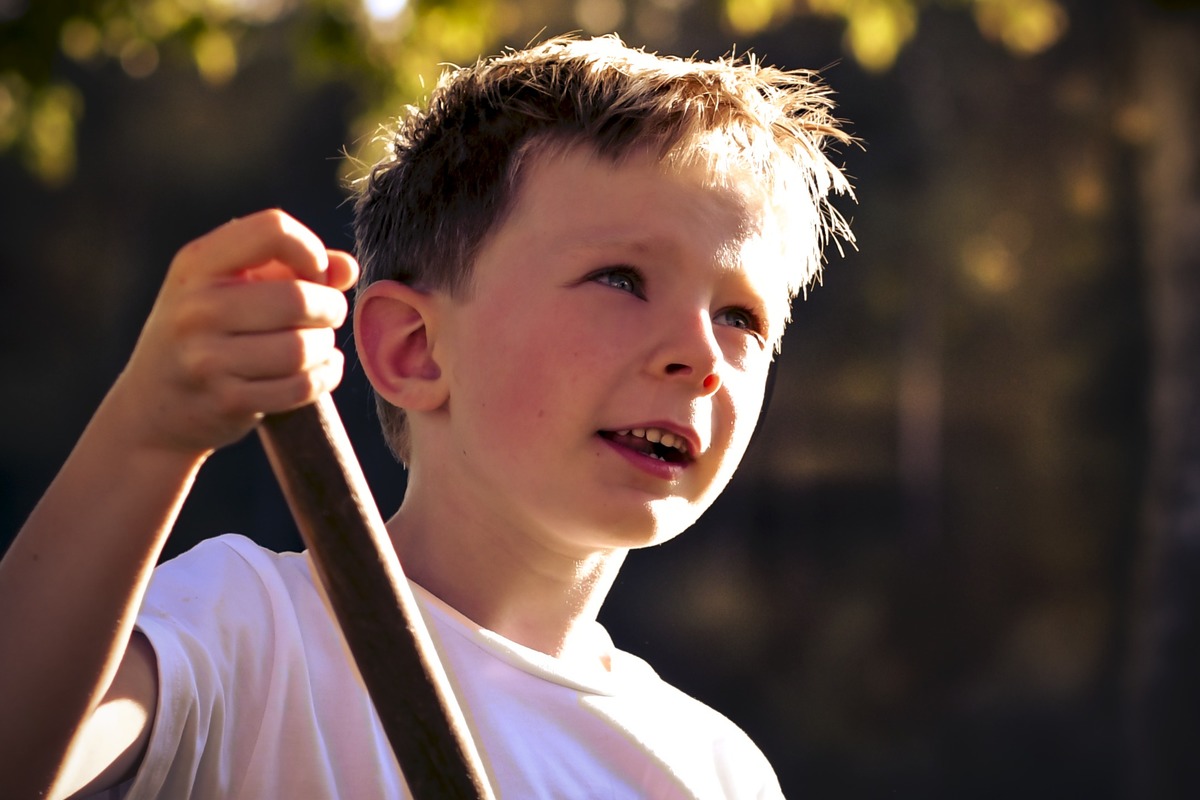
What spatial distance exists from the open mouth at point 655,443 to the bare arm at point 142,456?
0.50m

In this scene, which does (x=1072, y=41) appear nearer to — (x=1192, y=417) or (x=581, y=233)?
(x=1192, y=417)

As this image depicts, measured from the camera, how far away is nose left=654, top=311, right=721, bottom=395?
60.2 inches

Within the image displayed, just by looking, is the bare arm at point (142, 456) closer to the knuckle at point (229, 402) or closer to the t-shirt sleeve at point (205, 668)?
the knuckle at point (229, 402)

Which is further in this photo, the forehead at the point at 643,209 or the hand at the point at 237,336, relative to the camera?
the forehead at the point at 643,209

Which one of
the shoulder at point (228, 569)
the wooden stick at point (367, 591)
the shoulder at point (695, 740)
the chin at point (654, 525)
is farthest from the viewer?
the shoulder at point (695, 740)

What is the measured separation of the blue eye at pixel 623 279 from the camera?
1.59 meters

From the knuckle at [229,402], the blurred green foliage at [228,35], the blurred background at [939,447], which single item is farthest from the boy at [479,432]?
the blurred background at [939,447]

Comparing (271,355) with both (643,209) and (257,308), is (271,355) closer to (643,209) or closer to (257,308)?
(257,308)

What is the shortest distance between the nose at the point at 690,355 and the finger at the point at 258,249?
1.69 ft

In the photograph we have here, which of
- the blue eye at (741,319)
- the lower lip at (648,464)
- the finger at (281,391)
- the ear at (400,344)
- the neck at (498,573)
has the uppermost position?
the blue eye at (741,319)

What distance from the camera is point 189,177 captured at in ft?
31.4

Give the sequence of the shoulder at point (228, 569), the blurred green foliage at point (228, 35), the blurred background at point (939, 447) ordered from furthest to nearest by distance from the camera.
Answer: the blurred background at point (939, 447) < the blurred green foliage at point (228, 35) < the shoulder at point (228, 569)

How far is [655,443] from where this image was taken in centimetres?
157

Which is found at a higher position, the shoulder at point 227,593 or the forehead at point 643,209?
the forehead at point 643,209
